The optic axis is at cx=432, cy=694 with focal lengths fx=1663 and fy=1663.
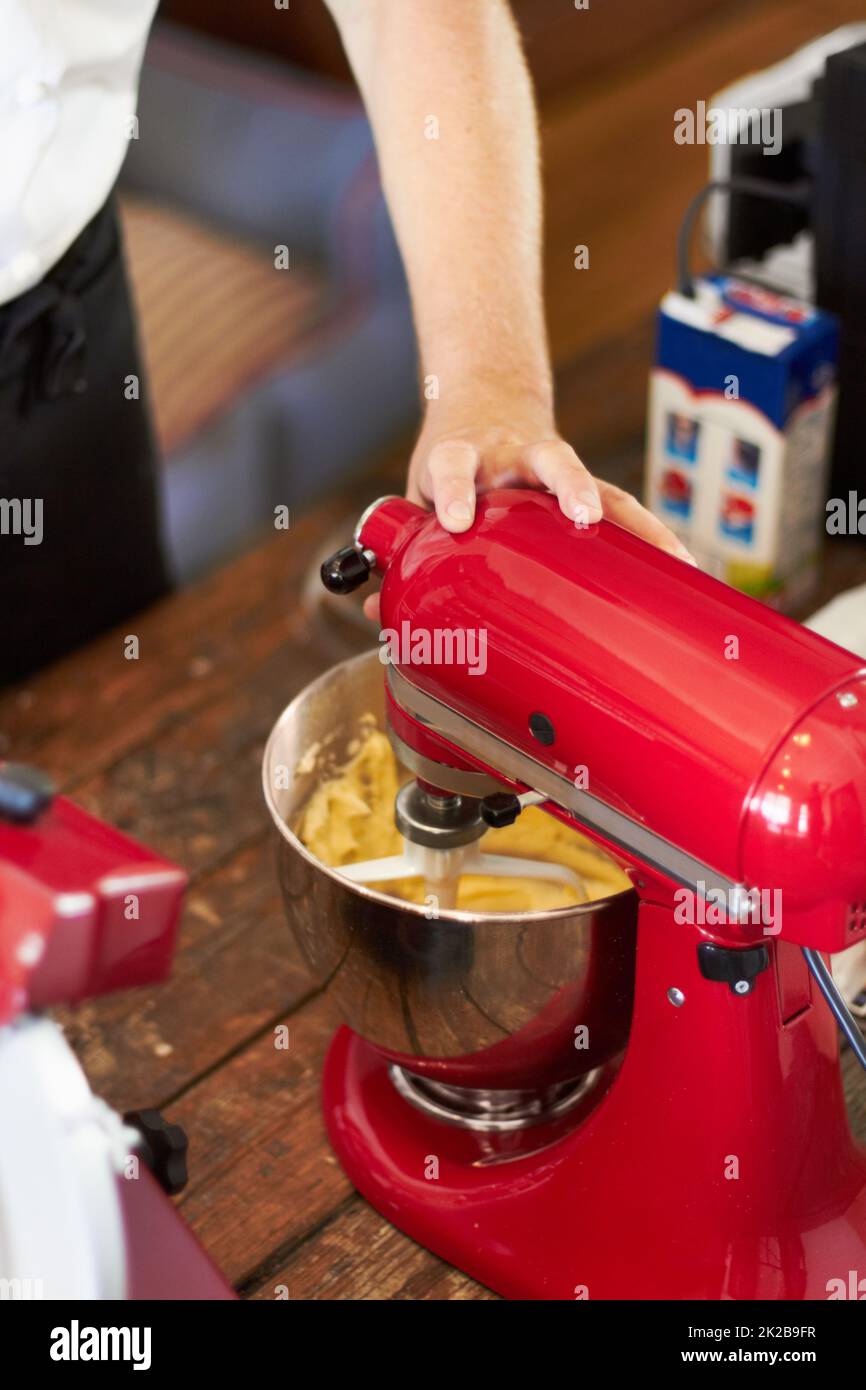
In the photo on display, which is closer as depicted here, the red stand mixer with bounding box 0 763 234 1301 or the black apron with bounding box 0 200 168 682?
the red stand mixer with bounding box 0 763 234 1301

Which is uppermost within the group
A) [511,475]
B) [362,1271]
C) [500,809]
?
[511,475]

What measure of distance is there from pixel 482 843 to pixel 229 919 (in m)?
0.25

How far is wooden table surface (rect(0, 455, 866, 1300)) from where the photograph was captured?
928mm

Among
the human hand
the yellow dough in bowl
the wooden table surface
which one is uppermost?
the human hand

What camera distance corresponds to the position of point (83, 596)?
1416 mm

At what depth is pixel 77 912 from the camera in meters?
0.56

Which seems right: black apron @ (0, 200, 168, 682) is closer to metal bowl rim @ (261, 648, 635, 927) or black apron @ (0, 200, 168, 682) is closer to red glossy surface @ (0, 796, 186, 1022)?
metal bowl rim @ (261, 648, 635, 927)

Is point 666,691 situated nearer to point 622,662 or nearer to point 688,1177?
point 622,662

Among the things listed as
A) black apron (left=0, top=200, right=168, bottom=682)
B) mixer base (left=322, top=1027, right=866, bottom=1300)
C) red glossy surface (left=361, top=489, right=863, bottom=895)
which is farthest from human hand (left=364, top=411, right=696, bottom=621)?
black apron (left=0, top=200, right=168, bottom=682)

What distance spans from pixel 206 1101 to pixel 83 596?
1.80ft

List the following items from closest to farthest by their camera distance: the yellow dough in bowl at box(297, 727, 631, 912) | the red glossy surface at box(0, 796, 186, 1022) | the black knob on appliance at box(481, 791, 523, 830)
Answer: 1. the red glossy surface at box(0, 796, 186, 1022)
2. the black knob on appliance at box(481, 791, 523, 830)
3. the yellow dough in bowl at box(297, 727, 631, 912)

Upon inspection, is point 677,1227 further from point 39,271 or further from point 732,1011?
point 39,271

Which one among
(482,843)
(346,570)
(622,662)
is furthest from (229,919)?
(622,662)

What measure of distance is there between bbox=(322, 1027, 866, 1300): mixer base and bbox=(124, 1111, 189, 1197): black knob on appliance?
23 centimetres
